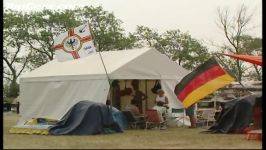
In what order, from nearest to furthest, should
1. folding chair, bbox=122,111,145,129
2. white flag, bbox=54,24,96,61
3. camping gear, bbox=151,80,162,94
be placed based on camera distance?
folding chair, bbox=122,111,145,129 < white flag, bbox=54,24,96,61 < camping gear, bbox=151,80,162,94

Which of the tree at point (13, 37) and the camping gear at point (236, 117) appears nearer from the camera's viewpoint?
the camping gear at point (236, 117)

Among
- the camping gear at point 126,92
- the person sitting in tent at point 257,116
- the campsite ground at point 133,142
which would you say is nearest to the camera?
the campsite ground at point 133,142

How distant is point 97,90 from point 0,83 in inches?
118

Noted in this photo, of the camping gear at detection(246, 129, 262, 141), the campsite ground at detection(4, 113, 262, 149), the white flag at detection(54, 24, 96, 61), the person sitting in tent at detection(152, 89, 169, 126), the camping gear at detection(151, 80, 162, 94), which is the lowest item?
the campsite ground at detection(4, 113, 262, 149)

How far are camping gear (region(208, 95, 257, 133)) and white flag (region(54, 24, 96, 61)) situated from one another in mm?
4355

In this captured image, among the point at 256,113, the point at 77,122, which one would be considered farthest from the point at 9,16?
the point at 256,113

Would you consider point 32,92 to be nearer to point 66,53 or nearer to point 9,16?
point 66,53

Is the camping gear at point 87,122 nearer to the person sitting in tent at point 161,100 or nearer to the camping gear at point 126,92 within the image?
the person sitting in tent at point 161,100

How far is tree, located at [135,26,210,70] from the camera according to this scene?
45312 millimetres

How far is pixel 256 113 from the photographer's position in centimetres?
1134

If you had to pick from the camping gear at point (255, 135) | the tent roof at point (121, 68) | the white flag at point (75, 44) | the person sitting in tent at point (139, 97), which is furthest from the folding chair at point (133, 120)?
the camping gear at point (255, 135)

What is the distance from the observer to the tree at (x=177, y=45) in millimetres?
45312

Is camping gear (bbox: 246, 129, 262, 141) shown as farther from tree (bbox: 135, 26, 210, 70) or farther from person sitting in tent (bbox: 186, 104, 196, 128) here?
tree (bbox: 135, 26, 210, 70)

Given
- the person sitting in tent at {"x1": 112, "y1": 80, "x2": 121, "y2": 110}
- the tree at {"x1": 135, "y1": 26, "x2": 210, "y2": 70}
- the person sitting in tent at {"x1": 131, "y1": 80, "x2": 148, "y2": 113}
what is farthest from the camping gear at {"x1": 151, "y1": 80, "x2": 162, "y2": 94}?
the tree at {"x1": 135, "y1": 26, "x2": 210, "y2": 70}
